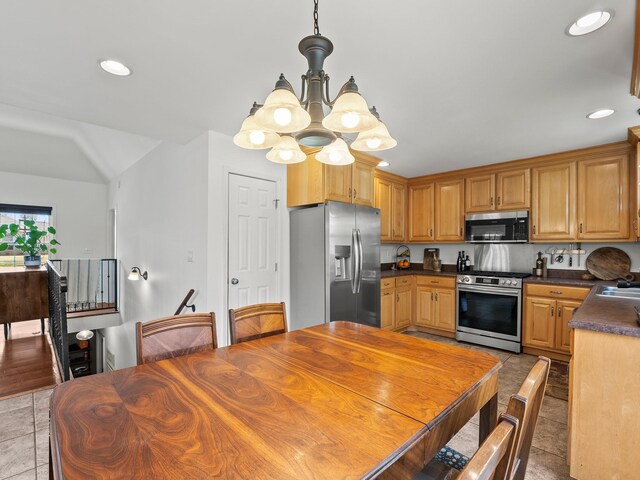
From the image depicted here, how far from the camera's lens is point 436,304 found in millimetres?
4434

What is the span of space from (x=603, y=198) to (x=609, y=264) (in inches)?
31.8

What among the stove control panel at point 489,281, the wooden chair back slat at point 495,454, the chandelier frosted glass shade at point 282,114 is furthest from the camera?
the stove control panel at point 489,281

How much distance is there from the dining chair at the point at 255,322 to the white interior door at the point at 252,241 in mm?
1312

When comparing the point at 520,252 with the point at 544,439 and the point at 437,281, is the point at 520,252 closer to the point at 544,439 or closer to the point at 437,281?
the point at 437,281

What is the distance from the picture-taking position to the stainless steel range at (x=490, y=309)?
3.75 meters

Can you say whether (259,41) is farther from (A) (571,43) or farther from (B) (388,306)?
(B) (388,306)

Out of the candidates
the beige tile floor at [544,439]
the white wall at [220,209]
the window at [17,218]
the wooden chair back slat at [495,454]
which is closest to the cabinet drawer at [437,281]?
the beige tile floor at [544,439]

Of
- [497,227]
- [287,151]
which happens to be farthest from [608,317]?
[497,227]

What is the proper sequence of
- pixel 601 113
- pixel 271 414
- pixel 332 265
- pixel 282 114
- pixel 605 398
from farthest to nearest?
pixel 332 265 → pixel 601 113 → pixel 605 398 → pixel 282 114 → pixel 271 414

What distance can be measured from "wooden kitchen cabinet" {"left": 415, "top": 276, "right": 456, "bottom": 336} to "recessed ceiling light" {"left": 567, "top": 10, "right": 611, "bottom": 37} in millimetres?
3148

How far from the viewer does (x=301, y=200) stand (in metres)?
3.51

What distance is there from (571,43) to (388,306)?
3.20 meters

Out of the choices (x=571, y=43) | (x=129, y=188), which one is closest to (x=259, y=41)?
(x=571, y=43)

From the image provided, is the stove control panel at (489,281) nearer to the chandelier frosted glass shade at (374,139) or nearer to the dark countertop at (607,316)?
the dark countertop at (607,316)
